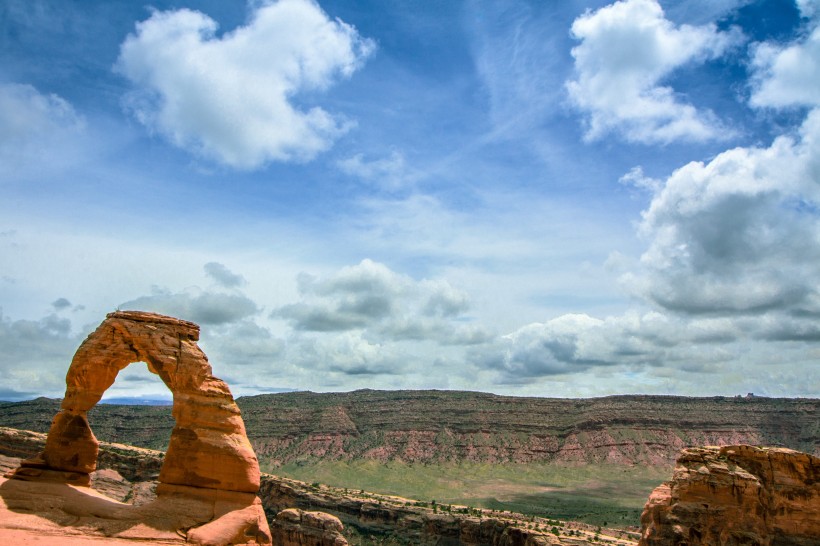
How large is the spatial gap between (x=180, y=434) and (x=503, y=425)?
135995 millimetres

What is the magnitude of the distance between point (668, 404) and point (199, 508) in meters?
154

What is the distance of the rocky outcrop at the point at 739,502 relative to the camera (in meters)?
31.3

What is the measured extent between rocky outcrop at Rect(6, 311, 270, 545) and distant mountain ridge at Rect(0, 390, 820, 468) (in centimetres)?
10640

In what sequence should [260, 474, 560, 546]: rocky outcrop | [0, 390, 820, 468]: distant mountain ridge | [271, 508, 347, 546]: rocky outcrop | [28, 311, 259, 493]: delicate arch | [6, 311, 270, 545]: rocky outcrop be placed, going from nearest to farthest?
[6, 311, 270, 545]: rocky outcrop → [28, 311, 259, 493]: delicate arch → [271, 508, 347, 546]: rocky outcrop → [260, 474, 560, 546]: rocky outcrop → [0, 390, 820, 468]: distant mountain ridge

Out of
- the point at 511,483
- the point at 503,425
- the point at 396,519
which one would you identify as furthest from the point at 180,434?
the point at 503,425

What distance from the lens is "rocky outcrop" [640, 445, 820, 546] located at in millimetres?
31281

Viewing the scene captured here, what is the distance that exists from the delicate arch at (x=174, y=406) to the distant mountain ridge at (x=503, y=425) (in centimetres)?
10637

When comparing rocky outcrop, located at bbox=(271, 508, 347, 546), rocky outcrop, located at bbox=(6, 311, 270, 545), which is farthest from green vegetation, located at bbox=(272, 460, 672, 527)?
rocky outcrop, located at bbox=(6, 311, 270, 545)

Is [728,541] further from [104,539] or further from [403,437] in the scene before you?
[403,437]

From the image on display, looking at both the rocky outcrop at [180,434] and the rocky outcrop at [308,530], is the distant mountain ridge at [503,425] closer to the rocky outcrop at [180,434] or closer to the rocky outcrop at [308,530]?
the rocky outcrop at [308,530]

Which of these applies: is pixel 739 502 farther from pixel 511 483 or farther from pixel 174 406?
pixel 511 483

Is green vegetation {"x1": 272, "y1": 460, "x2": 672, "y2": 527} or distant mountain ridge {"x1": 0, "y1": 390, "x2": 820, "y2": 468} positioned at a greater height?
distant mountain ridge {"x1": 0, "y1": 390, "x2": 820, "y2": 468}

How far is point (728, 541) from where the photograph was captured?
31125 mm

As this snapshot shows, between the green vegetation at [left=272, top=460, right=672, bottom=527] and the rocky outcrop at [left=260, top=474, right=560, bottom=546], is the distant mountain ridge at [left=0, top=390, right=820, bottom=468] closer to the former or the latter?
the green vegetation at [left=272, top=460, right=672, bottom=527]
